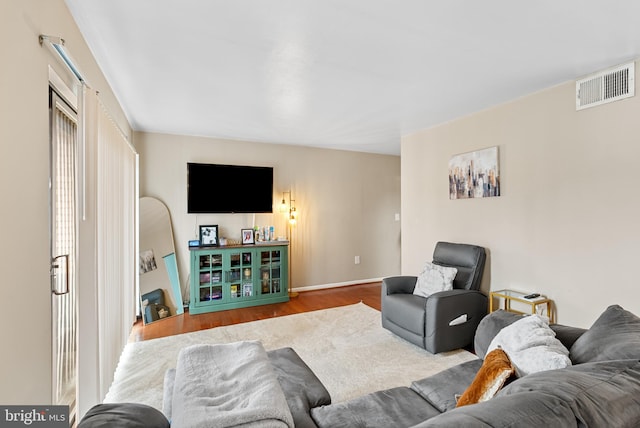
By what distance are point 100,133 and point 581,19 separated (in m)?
2.96

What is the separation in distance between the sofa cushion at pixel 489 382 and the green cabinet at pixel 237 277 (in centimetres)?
357

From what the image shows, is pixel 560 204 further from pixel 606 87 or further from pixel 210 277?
pixel 210 277

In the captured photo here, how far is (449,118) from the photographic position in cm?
363

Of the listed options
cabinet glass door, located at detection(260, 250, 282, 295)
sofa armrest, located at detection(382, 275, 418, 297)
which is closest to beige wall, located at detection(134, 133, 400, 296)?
cabinet glass door, located at detection(260, 250, 282, 295)

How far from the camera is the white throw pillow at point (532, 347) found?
46.9 inches

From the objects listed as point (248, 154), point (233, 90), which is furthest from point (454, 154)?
point (248, 154)

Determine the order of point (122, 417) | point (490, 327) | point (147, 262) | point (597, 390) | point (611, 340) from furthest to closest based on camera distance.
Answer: point (147, 262) < point (490, 327) < point (611, 340) < point (122, 417) < point (597, 390)

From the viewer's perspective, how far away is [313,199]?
17.2ft

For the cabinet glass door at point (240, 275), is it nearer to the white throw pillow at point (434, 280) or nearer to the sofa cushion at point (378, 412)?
the white throw pillow at point (434, 280)

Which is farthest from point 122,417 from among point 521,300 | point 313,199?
point 313,199

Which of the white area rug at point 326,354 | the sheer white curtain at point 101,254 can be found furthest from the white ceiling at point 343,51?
the white area rug at point 326,354

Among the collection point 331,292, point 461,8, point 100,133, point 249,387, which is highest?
point 461,8

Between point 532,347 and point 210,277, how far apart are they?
3.74m

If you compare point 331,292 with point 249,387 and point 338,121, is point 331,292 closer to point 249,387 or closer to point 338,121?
point 338,121
